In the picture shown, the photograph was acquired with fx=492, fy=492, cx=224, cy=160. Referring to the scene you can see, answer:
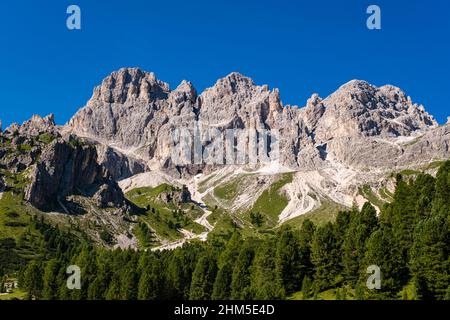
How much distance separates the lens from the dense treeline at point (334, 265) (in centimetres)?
8794

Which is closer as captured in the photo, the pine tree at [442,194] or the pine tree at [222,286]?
the pine tree at [442,194]

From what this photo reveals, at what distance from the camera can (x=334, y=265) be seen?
11062 cm

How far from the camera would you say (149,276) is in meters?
118

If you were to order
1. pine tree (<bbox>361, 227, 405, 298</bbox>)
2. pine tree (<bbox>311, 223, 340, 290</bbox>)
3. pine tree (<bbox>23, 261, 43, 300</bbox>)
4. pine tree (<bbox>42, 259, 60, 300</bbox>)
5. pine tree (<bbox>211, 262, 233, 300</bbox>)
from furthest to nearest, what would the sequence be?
pine tree (<bbox>23, 261, 43, 300</bbox>) < pine tree (<bbox>42, 259, 60, 300</bbox>) < pine tree (<bbox>211, 262, 233, 300</bbox>) < pine tree (<bbox>311, 223, 340, 290</bbox>) < pine tree (<bbox>361, 227, 405, 298</bbox>)

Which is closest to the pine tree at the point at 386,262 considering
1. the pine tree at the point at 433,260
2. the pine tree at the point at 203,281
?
the pine tree at the point at 433,260

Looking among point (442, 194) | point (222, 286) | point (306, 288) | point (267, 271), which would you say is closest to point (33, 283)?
point (222, 286)

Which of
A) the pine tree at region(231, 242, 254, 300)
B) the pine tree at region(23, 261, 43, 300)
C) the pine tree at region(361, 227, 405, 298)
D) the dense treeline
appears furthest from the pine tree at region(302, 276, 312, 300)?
the pine tree at region(23, 261, 43, 300)

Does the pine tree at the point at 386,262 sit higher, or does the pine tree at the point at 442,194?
the pine tree at the point at 442,194

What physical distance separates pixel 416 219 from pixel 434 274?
22152 millimetres

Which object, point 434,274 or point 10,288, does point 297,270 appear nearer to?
point 434,274

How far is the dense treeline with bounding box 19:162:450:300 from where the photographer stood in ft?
289

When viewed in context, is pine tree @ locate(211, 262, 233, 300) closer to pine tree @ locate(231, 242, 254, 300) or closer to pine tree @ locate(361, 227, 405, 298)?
pine tree @ locate(231, 242, 254, 300)

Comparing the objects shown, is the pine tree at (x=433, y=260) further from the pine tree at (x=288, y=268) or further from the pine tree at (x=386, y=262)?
the pine tree at (x=288, y=268)

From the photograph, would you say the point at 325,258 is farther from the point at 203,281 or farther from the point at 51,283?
the point at 51,283
